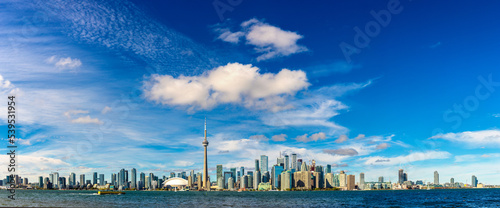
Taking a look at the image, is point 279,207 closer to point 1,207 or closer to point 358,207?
point 358,207

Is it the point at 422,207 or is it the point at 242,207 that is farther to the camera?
the point at 422,207

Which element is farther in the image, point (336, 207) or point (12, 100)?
point (336, 207)

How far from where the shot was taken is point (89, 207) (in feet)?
385

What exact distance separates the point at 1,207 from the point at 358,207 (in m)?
114

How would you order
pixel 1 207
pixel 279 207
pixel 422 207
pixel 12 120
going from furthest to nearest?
pixel 422 207, pixel 279 207, pixel 1 207, pixel 12 120

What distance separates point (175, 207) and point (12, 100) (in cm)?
7606

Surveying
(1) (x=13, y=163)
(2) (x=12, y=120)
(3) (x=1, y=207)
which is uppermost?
(2) (x=12, y=120)

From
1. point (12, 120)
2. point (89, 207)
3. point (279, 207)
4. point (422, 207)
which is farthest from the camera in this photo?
point (422, 207)

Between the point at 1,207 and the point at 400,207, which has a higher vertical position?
the point at 1,207

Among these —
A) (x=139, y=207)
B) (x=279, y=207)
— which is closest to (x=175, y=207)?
(x=139, y=207)

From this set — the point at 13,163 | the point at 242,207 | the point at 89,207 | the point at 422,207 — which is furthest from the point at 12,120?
the point at 422,207

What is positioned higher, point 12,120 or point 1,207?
point 12,120

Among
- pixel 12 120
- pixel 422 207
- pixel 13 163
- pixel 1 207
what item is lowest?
pixel 422 207

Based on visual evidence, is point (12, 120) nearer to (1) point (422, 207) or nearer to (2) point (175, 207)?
(2) point (175, 207)
